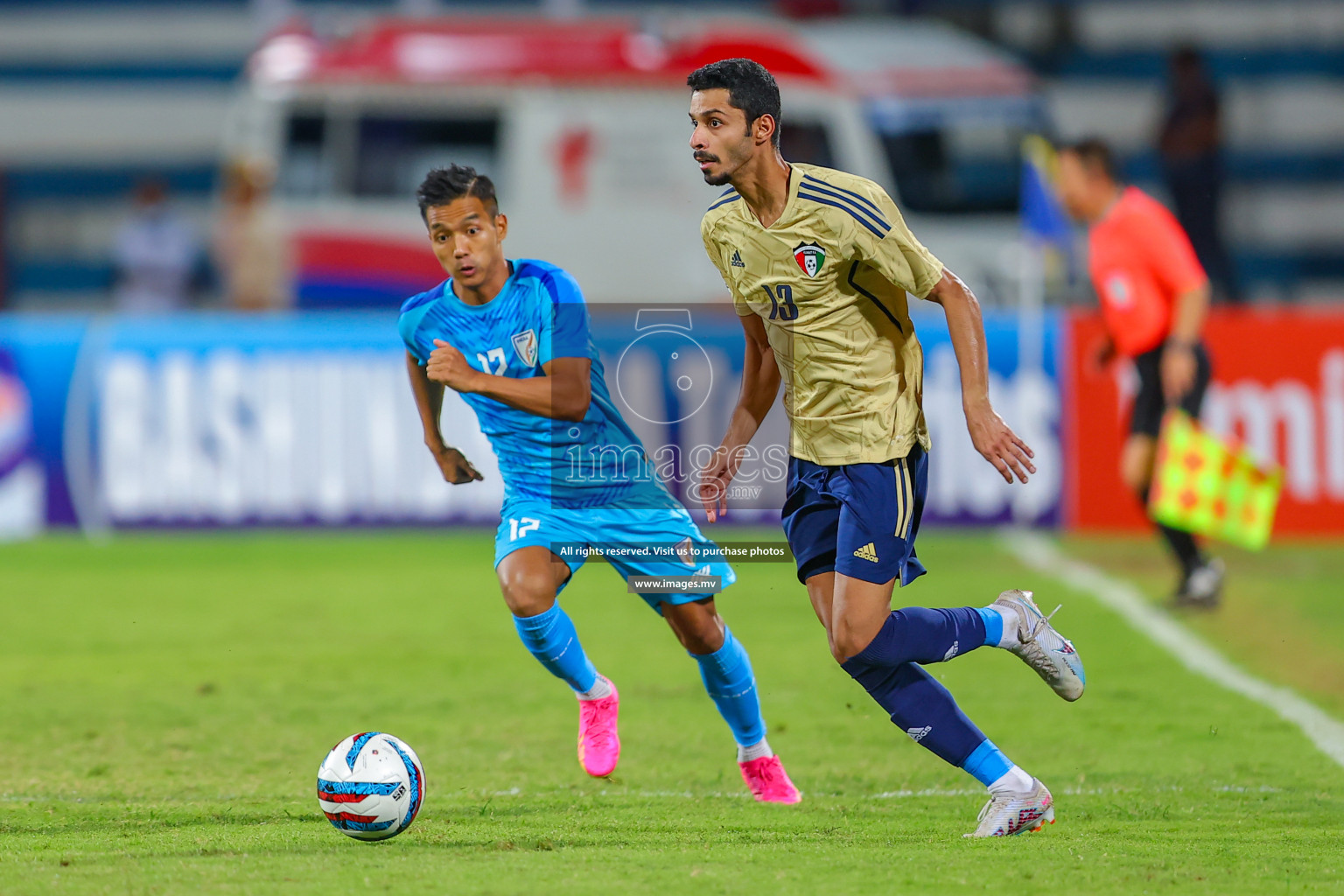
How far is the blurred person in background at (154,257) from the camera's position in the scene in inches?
661

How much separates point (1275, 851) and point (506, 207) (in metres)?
11.8

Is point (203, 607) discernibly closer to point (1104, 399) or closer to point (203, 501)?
point (203, 501)

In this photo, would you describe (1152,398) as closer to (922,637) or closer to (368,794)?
(922,637)

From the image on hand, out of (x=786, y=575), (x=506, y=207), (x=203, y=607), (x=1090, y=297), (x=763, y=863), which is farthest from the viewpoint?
(x=1090, y=297)

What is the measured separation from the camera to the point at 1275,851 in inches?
188

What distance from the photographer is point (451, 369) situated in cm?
521

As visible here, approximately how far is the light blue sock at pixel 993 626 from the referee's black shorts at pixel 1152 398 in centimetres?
464

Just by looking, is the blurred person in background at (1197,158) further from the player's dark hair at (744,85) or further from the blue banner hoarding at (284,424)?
the player's dark hair at (744,85)

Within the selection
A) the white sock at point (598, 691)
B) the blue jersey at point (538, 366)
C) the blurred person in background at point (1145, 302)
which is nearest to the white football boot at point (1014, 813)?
the white sock at point (598, 691)

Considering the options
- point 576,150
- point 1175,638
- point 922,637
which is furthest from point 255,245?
point 922,637

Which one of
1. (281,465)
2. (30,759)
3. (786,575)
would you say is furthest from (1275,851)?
(281,465)

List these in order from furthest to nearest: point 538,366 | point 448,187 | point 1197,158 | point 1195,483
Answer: point 1197,158 < point 1195,483 < point 538,366 < point 448,187

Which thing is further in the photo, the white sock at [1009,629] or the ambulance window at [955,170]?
the ambulance window at [955,170]

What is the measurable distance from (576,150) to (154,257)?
4172 millimetres
